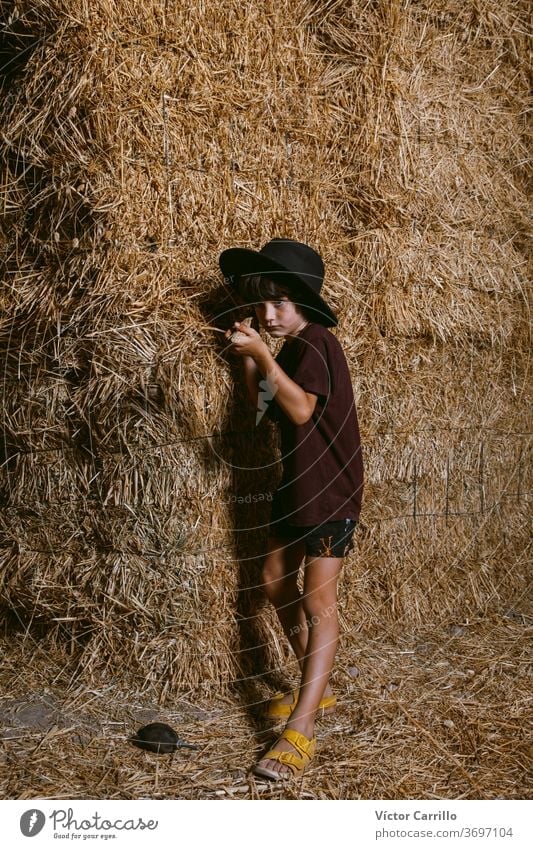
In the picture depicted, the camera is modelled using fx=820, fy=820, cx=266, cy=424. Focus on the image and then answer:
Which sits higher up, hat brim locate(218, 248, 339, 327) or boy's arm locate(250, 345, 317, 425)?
hat brim locate(218, 248, 339, 327)

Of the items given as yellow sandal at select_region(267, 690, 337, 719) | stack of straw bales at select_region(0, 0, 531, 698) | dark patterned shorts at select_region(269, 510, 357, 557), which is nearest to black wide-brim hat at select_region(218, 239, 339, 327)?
stack of straw bales at select_region(0, 0, 531, 698)

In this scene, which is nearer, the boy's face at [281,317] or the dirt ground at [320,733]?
the dirt ground at [320,733]

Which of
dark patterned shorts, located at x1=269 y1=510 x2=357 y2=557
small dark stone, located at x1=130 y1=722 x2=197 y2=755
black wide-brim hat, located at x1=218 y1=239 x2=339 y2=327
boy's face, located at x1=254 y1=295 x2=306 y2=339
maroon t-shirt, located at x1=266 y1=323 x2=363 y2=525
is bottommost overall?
small dark stone, located at x1=130 y1=722 x2=197 y2=755

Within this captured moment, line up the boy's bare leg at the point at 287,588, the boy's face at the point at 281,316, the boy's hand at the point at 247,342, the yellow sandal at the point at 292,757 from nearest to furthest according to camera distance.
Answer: the yellow sandal at the point at 292,757 → the boy's hand at the point at 247,342 → the boy's face at the point at 281,316 → the boy's bare leg at the point at 287,588

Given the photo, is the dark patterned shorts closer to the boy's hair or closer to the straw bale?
the straw bale

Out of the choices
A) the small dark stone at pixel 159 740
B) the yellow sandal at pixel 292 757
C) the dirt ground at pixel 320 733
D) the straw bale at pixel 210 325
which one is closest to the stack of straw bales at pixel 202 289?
the straw bale at pixel 210 325

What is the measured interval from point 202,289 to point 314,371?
454mm

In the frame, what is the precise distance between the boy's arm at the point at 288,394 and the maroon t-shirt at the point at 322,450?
2.2 inches

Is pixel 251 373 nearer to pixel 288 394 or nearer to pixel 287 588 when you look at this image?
pixel 288 394

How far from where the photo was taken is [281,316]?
2.29 m

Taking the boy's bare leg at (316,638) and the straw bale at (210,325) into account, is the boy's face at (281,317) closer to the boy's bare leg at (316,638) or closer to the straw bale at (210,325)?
the straw bale at (210,325)

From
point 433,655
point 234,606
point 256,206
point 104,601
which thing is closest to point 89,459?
point 104,601

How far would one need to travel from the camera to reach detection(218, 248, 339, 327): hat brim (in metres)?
2.20

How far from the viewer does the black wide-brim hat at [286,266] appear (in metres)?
2.21
